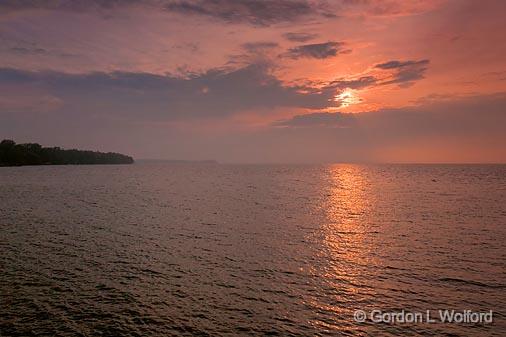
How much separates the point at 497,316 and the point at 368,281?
9.01 meters

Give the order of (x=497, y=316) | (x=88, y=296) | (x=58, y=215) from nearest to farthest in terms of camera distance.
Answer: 1. (x=497, y=316)
2. (x=88, y=296)
3. (x=58, y=215)

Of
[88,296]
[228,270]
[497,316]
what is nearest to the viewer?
[497,316]

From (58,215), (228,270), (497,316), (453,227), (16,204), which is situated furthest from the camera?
(16,204)

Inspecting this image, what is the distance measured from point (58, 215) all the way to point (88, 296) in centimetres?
3942

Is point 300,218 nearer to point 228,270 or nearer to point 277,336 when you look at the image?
point 228,270

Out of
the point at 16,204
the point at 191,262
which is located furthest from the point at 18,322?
the point at 16,204

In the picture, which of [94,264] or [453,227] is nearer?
[94,264]

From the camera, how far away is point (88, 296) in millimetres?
23938

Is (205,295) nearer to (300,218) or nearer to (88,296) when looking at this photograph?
(88,296)

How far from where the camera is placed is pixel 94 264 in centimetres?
3138

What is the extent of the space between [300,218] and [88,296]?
40.5 m

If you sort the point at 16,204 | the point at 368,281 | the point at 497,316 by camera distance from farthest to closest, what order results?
the point at 16,204 → the point at 368,281 → the point at 497,316

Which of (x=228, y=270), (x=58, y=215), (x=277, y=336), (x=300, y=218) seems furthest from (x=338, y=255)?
(x=58, y=215)

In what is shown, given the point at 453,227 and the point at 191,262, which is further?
the point at 453,227
